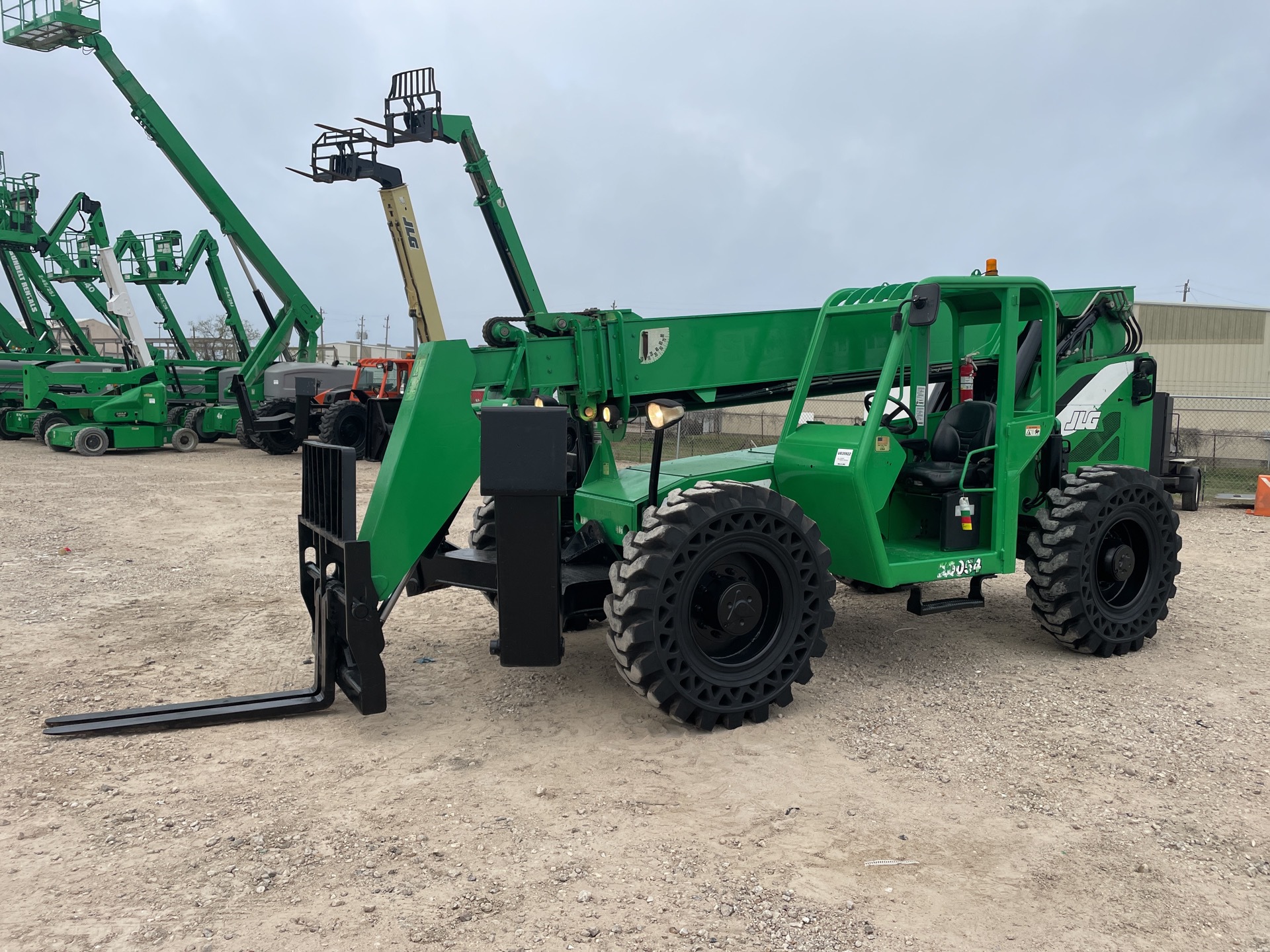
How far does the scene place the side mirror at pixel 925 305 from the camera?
523cm

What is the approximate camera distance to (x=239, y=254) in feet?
69.9

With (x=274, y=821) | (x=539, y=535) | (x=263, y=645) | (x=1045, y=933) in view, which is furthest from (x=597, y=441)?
(x=1045, y=933)

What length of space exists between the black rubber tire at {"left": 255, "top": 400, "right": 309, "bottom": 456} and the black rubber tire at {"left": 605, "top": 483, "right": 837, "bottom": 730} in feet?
55.3

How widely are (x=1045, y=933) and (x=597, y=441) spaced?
142 inches

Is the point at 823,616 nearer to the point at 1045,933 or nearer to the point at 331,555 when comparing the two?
the point at 1045,933

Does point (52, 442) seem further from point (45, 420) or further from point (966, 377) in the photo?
point (966, 377)

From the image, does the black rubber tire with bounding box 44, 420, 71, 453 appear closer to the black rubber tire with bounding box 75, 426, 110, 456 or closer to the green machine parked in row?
the black rubber tire with bounding box 75, 426, 110, 456

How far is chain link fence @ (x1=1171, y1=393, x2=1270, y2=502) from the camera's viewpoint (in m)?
15.3

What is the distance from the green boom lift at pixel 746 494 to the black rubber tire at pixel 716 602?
0.5 inches

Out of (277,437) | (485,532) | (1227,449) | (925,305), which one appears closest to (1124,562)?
(925,305)

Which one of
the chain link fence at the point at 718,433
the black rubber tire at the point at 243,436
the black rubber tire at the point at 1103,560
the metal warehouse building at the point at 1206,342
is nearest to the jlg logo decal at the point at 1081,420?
the black rubber tire at the point at 1103,560

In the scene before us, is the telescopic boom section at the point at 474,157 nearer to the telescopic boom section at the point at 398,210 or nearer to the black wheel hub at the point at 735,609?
the telescopic boom section at the point at 398,210

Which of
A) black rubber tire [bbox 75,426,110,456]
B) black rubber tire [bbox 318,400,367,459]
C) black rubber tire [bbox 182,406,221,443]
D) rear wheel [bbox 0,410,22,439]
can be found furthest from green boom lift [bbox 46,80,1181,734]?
rear wheel [bbox 0,410,22,439]

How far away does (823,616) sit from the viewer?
16.5 ft
